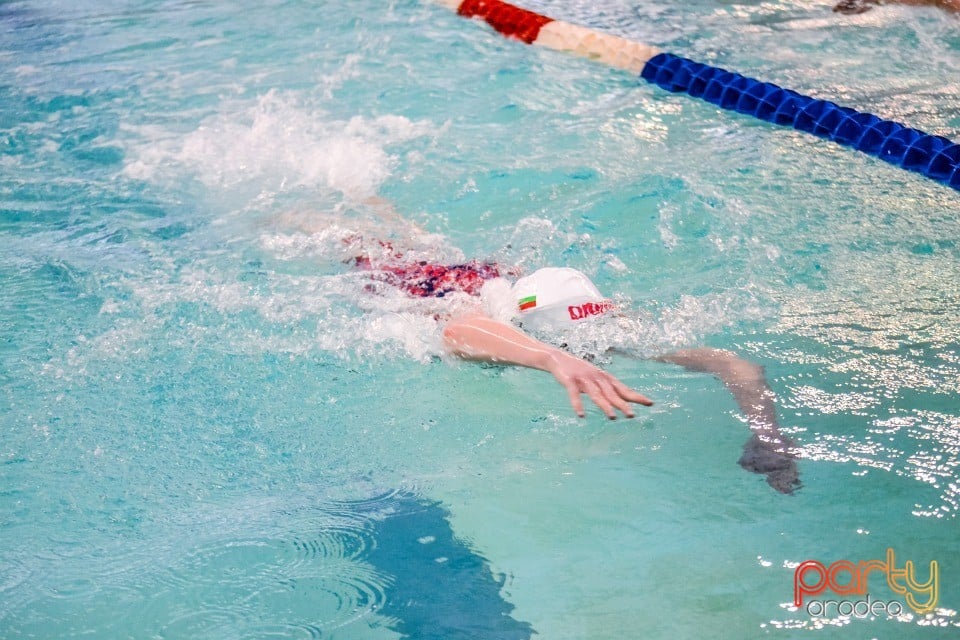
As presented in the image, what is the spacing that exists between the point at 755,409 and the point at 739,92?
3068 millimetres

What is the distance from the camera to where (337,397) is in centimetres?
327

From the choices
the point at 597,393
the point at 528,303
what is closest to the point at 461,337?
Answer: the point at 528,303

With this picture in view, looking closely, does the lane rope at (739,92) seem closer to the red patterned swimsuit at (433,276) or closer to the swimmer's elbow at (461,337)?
the red patterned swimsuit at (433,276)

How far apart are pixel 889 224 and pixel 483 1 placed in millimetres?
4048

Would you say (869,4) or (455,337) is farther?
(869,4)

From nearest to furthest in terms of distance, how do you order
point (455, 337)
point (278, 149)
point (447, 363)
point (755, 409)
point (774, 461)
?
point (774, 461), point (755, 409), point (455, 337), point (447, 363), point (278, 149)

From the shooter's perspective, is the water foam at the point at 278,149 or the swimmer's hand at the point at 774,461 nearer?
the swimmer's hand at the point at 774,461

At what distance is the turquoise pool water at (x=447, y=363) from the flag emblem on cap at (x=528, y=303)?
31 cm

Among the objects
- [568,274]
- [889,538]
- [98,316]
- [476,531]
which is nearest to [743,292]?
[568,274]

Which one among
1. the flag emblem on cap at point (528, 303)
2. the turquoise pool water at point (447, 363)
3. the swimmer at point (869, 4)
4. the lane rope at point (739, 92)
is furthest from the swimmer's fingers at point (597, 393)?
the swimmer at point (869, 4)

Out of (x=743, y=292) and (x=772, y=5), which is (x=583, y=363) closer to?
(x=743, y=292)

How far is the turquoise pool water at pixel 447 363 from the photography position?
2510 millimetres

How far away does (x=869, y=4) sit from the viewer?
6871 mm

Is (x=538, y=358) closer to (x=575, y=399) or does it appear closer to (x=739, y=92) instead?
(x=575, y=399)
